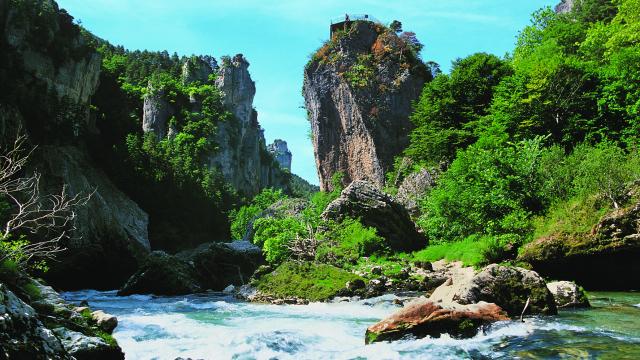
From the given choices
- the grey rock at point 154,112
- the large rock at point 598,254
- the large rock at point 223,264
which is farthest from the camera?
the grey rock at point 154,112

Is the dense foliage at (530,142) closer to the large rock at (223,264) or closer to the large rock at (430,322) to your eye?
the large rock at (430,322)

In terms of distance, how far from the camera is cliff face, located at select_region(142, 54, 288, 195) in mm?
86250

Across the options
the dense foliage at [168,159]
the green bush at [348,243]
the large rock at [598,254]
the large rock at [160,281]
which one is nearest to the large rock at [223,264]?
the large rock at [160,281]

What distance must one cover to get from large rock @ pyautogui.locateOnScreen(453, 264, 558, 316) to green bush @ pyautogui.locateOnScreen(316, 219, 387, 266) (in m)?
13.3

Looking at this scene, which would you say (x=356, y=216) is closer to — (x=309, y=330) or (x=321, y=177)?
(x=309, y=330)

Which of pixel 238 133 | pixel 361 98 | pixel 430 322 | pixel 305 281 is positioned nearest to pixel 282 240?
pixel 305 281

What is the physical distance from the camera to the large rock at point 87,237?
103ft

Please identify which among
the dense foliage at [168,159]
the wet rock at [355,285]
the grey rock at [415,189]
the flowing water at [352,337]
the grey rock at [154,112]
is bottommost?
the flowing water at [352,337]

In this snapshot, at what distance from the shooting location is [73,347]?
764cm

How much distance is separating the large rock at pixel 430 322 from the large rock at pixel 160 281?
53.5ft

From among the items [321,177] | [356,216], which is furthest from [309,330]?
[321,177]

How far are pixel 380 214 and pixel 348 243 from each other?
3829 mm

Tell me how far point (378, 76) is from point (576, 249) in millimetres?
34586

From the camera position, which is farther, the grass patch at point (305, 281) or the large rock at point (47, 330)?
the grass patch at point (305, 281)
